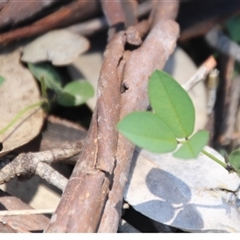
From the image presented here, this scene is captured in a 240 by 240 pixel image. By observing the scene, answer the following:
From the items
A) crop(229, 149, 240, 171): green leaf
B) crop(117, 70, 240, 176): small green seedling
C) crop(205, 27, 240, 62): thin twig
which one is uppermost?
crop(205, 27, 240, 62): thin twig

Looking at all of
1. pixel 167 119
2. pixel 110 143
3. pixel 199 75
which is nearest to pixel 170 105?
pixel 167 119

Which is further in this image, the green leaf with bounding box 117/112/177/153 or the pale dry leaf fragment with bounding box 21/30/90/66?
the pale dry leaf fragment with bounding box 21/30/90/66

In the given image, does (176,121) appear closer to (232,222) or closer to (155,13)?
(232,222)

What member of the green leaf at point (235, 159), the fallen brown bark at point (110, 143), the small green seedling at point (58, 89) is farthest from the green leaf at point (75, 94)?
the green leaf at point (235, 159)

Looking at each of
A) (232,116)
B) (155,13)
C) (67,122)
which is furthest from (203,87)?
(67,122)

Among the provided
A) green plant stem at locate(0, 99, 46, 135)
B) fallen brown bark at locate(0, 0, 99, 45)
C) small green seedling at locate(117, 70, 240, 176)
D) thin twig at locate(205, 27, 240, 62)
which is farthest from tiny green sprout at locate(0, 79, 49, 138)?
thin twig at locate(205, 27, 240, 62)

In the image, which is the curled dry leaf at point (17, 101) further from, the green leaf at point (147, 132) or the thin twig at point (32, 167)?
the green leaf at point (147, 132)

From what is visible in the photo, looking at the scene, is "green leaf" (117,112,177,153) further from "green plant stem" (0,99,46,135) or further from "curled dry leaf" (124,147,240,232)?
"green plant stem" (0,99,46,135)

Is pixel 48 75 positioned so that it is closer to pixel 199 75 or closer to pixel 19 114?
pixel 19 114

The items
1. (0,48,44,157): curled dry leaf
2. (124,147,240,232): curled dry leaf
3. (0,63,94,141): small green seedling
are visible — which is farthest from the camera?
(0,63,94,141): small green seedling
